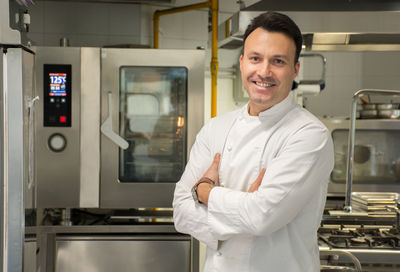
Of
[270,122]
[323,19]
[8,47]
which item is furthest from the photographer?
[323,19]

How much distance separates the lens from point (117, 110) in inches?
105

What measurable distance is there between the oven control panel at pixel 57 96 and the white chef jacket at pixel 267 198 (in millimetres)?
1249

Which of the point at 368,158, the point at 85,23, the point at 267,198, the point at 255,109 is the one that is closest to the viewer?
the point at 267,198

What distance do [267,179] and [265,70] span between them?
0.34m

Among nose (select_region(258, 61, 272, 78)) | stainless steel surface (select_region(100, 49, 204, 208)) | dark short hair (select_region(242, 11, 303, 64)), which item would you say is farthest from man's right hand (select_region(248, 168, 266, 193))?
stainless steel surface (select_region(100, 49, 204, 208))

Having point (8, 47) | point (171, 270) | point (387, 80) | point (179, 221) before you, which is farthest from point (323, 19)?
point (387, 80)

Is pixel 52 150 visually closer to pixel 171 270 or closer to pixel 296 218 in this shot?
pixel 171 270

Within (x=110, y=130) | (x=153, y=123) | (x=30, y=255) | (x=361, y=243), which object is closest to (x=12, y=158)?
(x=30, y=255)

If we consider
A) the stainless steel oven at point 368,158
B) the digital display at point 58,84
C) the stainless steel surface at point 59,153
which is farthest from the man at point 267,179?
the stainless steel oven at point 368,158

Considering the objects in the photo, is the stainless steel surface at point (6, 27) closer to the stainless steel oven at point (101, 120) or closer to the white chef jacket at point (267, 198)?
the white chef jacket at point (267, 198)

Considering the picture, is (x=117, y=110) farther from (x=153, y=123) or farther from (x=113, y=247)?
(x=113, y=247)

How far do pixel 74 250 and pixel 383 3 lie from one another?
2.10 m

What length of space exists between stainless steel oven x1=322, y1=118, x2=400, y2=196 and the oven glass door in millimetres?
1308

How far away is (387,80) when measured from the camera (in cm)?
484
